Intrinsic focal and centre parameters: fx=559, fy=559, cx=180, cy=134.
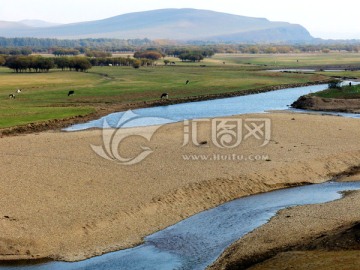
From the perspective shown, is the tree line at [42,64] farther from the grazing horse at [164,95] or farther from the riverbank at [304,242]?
the riverbank at [304,242]

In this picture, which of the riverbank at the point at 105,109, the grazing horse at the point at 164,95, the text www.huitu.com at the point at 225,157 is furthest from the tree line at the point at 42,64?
the text www.huitu.com at the point at 225,157

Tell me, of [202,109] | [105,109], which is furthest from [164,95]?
[105,109]

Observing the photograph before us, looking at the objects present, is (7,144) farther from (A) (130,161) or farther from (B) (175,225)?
(B) (175,225)

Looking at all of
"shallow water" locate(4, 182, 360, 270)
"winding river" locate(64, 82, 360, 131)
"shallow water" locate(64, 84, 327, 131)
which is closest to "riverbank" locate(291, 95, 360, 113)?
"winding river" locate(64, 82, 360, 131)

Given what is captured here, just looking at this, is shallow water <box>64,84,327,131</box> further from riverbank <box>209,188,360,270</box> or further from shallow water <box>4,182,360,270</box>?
riverbank <box>209,188,360,270</box>

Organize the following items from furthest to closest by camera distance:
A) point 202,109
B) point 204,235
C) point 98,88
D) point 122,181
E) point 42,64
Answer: point 42,64 → point 98,88 → point 202,109 → point 122,181 → point 204,235

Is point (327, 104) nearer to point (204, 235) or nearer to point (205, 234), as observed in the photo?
point (205, 234)
